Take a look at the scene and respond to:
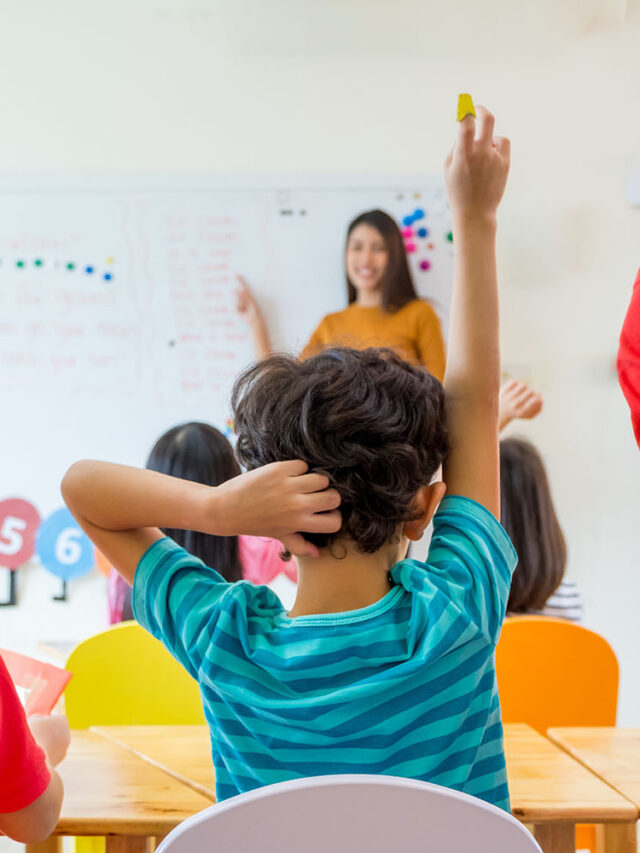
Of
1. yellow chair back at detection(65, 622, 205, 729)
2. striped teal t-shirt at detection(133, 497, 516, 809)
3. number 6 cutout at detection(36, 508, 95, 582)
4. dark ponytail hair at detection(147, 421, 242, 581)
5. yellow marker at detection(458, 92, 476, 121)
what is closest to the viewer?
striped teal t-shirt at detection(133, 497, 516, 809)

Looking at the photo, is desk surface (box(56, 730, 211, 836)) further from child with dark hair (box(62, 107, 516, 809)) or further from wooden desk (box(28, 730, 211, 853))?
child with dark hair (box(62, 107, 516, 809))

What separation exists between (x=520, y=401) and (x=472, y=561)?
2.15 m

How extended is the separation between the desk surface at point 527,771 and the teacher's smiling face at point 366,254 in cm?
179

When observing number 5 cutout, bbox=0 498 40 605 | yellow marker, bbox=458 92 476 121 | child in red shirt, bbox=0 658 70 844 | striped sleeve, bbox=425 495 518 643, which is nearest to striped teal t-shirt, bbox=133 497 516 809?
striped sleeve, bbox=425 495 518 643

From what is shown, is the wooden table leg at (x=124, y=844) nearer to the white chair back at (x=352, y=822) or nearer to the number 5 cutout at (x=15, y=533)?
the white chair back at (x=352, y=822)

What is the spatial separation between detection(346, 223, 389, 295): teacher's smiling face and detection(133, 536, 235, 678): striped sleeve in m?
2.13

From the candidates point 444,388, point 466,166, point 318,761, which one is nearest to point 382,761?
point 318,761

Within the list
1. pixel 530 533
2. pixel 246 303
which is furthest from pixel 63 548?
pixel 530 533

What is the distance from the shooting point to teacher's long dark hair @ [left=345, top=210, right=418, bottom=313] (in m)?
2.84

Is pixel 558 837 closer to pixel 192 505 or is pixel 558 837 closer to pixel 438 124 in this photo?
pixel 192 505

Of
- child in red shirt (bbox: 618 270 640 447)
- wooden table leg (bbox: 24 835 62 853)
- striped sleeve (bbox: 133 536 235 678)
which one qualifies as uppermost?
child in red shirt (bbox: 618 270 640 447)

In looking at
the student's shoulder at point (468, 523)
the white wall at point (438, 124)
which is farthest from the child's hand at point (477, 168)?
the white wall at point (438, 124)

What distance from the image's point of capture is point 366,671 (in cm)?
75

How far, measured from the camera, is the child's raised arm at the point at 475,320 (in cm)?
86
